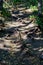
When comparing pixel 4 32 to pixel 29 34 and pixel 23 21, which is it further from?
pixel 23 21

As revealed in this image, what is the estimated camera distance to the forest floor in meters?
12.6

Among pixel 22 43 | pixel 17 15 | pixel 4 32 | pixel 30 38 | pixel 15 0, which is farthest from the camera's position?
pixel 15 0

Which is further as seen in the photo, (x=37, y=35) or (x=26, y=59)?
(x=37, y=35)

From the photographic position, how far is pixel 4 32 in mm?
17734

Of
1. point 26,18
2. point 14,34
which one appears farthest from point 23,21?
point 14,34

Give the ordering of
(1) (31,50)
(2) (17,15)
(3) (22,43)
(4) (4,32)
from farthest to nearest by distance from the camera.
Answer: (2) (17,15) → (4) (4,32) → (3) (22,43) → (1) (31,50)

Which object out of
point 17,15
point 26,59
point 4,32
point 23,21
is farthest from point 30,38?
point 17,15

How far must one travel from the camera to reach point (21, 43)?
14.9 metres

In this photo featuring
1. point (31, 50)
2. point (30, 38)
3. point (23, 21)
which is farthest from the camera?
point (23, 21)

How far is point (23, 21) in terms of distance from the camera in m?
21.4

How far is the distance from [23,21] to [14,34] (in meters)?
4.39

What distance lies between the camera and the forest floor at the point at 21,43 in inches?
496

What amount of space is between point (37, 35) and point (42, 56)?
4618 millimetres

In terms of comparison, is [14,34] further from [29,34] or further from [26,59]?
[26,59]
